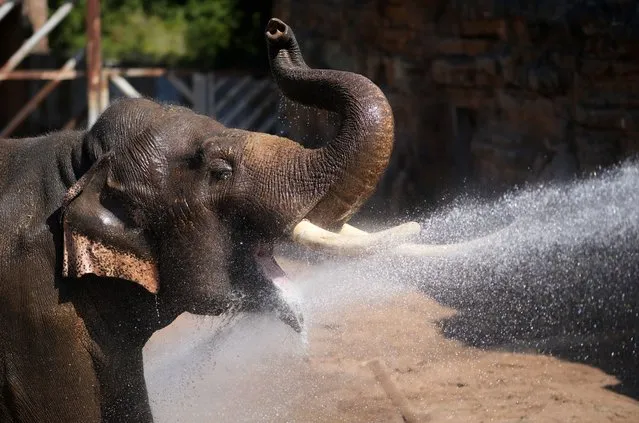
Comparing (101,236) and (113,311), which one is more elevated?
(101,236)

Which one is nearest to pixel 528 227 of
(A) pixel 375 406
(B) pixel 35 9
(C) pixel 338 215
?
(A) pixel 375 406

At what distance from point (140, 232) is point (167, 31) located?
65.7 feet

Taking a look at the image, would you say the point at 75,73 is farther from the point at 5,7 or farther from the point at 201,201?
the point at 201,201

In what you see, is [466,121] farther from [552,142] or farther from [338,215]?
[338,215]

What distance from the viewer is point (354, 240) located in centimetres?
369

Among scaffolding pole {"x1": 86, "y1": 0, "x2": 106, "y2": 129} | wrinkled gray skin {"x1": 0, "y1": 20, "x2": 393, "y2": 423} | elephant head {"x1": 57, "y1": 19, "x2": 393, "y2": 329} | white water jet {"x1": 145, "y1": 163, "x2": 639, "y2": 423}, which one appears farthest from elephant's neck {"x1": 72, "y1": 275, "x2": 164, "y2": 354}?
scaffolding pole {"x1": 86, "y1": 0, "x2": 106, "y2": 129}

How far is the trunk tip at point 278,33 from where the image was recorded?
4.02m

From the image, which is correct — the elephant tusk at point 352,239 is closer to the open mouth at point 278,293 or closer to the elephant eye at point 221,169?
the open mouth at point 278,293

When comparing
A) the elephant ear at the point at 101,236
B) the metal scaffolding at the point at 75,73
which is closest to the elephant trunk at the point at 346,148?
the elephant ear at the point at 101,236

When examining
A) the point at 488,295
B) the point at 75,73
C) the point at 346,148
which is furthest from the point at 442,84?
the point at 346,148

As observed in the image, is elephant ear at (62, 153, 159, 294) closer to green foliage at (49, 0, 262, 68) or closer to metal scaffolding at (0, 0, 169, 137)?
metal scaffolding at (0, 0, 169, 137)

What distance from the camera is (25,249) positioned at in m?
3.99

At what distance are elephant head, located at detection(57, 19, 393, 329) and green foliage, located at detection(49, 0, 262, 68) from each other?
1425 cm

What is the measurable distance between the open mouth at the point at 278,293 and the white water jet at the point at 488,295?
1900 mm
